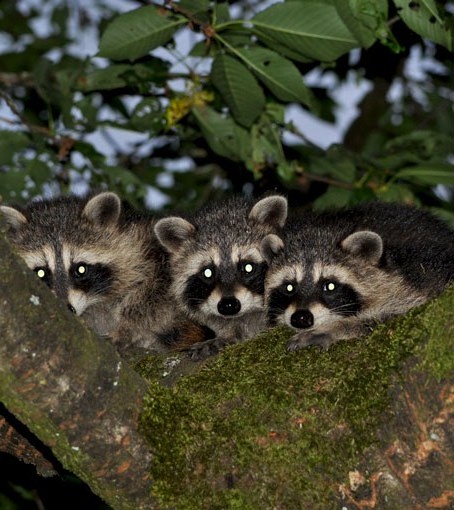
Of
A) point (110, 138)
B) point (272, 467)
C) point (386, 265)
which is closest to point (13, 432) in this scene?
point (272, 467)

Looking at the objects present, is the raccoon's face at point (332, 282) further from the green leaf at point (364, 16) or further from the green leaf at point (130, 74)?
the green leaf at point (130, 74)

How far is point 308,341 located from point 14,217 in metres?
2.07

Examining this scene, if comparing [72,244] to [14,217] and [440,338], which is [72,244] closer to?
[14,217]

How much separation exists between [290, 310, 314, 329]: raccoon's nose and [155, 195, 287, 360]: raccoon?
20.7 inches

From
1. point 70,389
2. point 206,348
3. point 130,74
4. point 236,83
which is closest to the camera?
point 70,389

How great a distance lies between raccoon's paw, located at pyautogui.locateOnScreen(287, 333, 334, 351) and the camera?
4031 millimetres

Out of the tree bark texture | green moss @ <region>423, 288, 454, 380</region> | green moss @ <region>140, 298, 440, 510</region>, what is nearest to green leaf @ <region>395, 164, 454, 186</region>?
green moss @ <region>140, 298, 440, 510</region>

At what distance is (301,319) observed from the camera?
15.1ft

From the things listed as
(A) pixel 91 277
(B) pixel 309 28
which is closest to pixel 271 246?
(A) pixel 91 277

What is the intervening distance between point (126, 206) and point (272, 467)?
105 inches

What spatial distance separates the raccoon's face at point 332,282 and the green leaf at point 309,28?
3.41 feet

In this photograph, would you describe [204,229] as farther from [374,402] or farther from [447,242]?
[374,402]

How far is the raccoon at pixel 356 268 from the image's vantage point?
15.4 ft

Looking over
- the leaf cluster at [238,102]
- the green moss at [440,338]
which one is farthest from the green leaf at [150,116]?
the green moss at [440,338]
